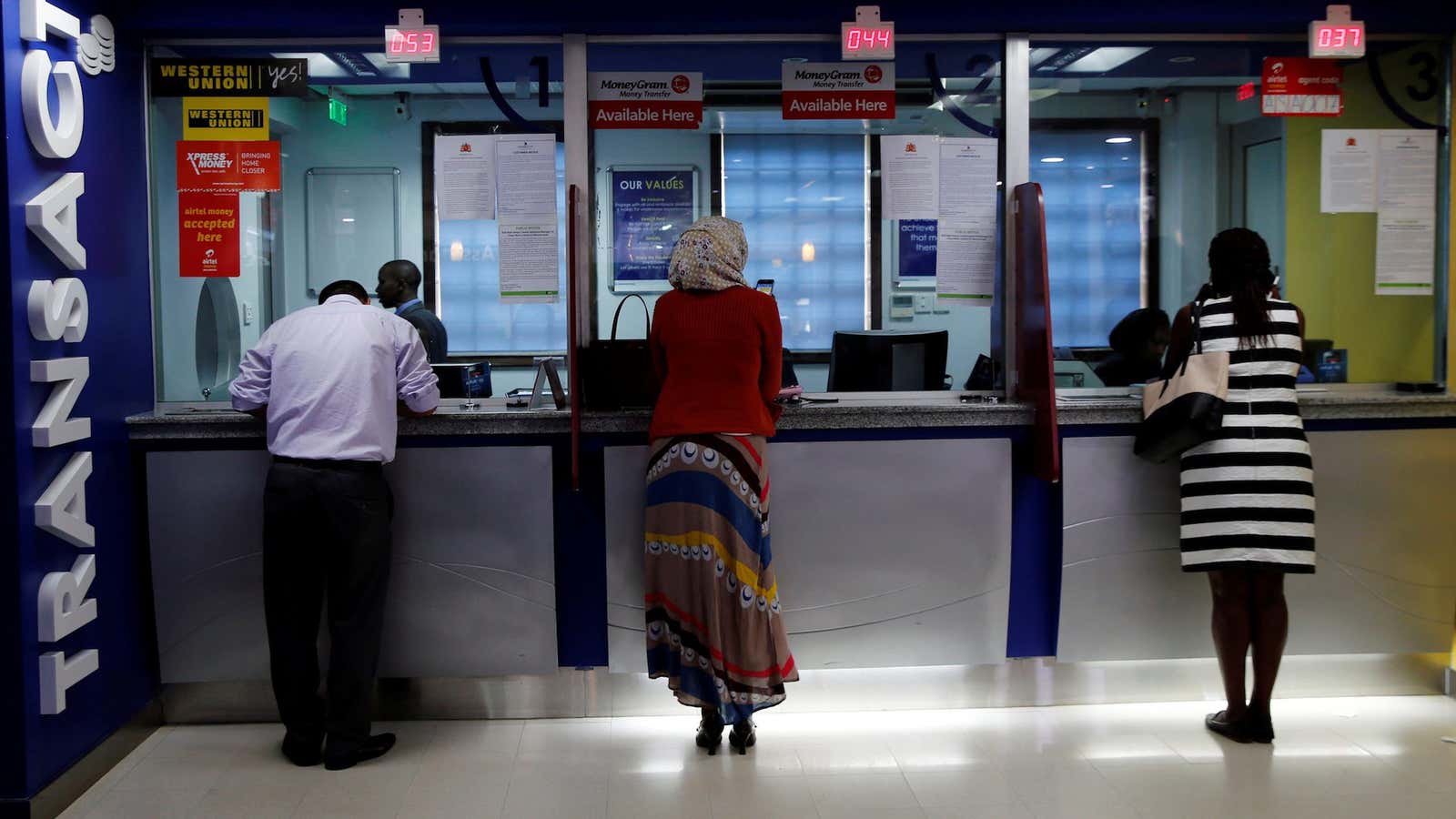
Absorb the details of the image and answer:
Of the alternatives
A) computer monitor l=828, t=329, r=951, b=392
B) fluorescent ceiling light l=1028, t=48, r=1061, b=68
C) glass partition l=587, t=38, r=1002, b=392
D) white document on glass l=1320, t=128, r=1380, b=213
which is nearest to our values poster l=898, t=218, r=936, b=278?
glass partition l=587, t=38, r=1002, b=392

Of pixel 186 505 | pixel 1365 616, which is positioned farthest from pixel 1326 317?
pixel 186 505

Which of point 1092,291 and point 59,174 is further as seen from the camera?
point 1092,291

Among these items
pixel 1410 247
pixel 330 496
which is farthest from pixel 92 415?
pixel 1410 247

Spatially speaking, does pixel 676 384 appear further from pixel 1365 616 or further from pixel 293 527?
pixel 1365 616

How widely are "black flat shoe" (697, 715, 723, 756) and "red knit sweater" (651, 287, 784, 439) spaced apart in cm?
92

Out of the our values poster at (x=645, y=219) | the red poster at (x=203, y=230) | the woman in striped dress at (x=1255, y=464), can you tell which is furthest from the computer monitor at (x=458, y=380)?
the woman in striped dress at (x=1255, y=464)

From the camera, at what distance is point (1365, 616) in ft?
12.8

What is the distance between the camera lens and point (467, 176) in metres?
3.98

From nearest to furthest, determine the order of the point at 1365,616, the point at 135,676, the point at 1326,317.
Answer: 1. the point at 135,676
2. the point at 1365,616
3. the point at 1326,317

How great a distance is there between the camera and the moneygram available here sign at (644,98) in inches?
155

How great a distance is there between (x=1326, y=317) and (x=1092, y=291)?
3.96 feet

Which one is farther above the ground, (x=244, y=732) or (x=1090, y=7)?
(x=1090, y=7)

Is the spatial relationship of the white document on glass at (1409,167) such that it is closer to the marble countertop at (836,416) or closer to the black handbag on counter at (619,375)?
the marble countertop at (836,416)

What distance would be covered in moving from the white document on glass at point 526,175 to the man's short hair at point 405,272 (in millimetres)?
610
